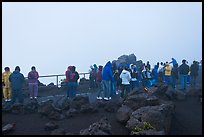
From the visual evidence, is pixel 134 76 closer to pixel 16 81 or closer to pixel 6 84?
pixel 16 81

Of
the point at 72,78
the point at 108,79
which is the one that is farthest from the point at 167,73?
the point at 72,78

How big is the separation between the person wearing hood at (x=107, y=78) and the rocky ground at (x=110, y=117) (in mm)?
1310

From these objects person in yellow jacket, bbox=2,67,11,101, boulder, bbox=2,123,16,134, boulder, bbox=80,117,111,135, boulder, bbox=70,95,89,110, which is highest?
person in yellow jacket, bbox=2,67,11,101

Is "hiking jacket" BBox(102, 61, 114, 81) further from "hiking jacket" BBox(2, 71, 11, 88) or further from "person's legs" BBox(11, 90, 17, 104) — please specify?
"hiking jacket" BBox(2, 71, 11, 88)

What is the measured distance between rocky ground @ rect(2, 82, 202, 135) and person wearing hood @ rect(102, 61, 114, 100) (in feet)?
4.30

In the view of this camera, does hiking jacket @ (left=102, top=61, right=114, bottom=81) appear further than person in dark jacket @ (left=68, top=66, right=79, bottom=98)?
No

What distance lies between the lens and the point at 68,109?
13734 millimetres

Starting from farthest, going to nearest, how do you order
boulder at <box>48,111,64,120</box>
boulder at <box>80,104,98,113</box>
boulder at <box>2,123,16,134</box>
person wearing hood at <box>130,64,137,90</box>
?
person wearing hood at <box>130,64,137,90</box>, boulder at <box>80,104,98,113</box>, boulder at <box>48,111,64,120</box>, boulder at <box>2,123,16,134</box>

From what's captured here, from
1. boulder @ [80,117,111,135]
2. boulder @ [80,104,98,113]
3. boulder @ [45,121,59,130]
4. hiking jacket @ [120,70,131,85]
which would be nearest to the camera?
boulder @ [80,117,111,135]

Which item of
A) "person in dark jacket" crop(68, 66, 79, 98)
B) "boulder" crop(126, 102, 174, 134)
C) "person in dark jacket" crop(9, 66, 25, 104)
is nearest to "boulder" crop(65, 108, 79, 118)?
"person in dark jacket" crop(68, 66, 79, 98)

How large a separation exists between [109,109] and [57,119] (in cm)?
255

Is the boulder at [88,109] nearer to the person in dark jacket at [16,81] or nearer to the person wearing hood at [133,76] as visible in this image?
the person in dark jacket at [16,81]

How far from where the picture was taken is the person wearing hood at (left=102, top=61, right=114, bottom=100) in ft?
49.6

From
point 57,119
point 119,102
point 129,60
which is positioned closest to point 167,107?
point 119,102
